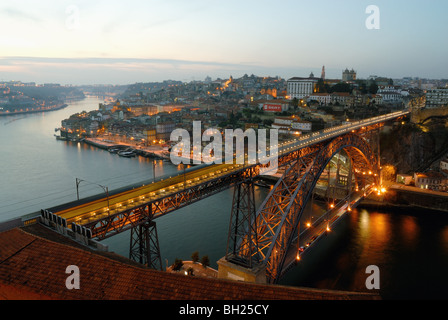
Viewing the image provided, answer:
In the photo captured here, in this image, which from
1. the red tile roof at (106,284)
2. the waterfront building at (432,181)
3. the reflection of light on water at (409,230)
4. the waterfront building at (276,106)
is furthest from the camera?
the waterfront building at (276,106)

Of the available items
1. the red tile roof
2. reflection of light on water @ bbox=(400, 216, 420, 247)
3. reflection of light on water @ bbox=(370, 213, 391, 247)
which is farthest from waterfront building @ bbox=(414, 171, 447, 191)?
the red tile roof

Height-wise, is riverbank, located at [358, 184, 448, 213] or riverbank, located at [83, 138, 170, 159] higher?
riverbank, located at [83, 138, 170, 159]

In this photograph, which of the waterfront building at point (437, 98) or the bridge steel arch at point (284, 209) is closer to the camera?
the bridge steel arch at point (284, 209)

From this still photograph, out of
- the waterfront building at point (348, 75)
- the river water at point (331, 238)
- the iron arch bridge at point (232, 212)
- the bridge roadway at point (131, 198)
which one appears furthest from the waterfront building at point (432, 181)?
the waterfront building at point (348, 75)

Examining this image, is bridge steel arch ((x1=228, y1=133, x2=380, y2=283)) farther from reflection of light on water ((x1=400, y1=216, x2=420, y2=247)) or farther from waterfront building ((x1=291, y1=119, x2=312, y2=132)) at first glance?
waterfront building ((x1=291, y1=119, x2=312, y2=132))

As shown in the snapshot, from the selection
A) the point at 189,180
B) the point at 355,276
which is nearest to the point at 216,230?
the point at 355,276

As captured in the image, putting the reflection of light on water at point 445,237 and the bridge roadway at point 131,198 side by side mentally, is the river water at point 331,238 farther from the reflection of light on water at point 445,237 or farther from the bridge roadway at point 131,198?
the bridge roadway at point 131,198

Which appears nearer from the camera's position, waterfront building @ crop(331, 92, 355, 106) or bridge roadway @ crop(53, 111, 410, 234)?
bridge roadway @ crop(53, 111, 410, 234)
